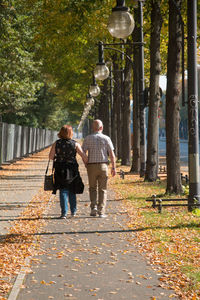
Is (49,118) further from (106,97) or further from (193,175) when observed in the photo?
(193,175)

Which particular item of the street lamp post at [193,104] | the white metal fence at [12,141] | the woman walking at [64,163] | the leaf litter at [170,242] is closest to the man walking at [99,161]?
the woman walking at [64,163]

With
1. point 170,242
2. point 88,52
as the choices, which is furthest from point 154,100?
point 88,52

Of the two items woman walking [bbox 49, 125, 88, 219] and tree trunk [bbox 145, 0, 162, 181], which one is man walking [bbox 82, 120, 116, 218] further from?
tree trunk [bbox 145, 0, 162, 181]

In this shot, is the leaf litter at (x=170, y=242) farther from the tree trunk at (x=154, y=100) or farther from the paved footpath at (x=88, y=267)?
the tree trunk at (x=154, y=100)

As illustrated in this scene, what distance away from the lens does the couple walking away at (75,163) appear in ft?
36.6

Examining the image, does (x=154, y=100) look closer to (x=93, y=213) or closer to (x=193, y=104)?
(x=193, y=104)

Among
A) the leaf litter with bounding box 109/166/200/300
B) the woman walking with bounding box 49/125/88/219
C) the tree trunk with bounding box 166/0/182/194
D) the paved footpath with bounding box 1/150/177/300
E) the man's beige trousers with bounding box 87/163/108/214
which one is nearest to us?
the paved footpath with bounding box 1/150/177/300

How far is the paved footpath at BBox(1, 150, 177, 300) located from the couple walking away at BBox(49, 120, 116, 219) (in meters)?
0.86

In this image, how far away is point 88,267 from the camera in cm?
701

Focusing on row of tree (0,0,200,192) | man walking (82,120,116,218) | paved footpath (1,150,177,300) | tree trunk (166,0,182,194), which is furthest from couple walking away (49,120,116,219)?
row of tree (0,0,200,192)

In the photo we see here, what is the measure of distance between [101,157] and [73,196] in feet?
3.13

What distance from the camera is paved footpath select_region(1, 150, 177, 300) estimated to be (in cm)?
585

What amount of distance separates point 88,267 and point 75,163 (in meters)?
4.47

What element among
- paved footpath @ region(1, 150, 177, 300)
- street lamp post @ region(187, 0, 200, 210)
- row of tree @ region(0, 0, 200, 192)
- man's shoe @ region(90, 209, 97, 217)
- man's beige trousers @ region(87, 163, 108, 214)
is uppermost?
row of tree @ region(0, 0, 200, 192)
